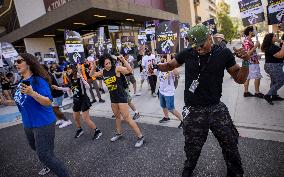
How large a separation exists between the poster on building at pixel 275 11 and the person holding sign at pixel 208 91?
4.47m

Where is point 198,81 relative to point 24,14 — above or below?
below

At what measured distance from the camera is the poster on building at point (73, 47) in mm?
6938

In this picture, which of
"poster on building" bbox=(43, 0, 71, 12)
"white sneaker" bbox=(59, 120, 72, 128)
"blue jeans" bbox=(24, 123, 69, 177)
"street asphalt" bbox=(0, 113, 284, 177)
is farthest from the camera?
"poster on building" bbox=(43, 0, 71, 12)

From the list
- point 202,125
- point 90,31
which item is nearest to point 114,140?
point 202,125

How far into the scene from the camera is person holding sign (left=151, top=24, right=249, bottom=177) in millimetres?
3107

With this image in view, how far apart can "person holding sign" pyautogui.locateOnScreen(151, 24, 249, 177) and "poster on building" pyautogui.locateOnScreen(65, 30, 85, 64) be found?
4308 millimetres

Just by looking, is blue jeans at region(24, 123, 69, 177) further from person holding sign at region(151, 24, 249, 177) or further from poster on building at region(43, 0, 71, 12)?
poster on building at region(43, 0, 71, 12)

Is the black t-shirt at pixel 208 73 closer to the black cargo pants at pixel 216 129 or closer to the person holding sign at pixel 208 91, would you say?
the person holding sign at pixel 208 91

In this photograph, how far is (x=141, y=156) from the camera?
4.77 meters

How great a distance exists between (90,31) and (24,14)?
5.56 m

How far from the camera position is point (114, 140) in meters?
5.73

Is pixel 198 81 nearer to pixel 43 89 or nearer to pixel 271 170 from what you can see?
pixel 271 170

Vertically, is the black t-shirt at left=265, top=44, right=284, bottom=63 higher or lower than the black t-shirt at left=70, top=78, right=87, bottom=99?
higher

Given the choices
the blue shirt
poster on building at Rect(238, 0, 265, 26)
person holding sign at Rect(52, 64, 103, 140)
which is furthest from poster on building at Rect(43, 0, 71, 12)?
the blue shirt
